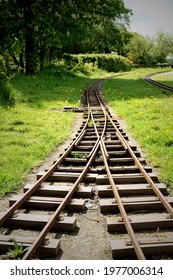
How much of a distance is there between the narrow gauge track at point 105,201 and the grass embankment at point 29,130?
31.5 inches

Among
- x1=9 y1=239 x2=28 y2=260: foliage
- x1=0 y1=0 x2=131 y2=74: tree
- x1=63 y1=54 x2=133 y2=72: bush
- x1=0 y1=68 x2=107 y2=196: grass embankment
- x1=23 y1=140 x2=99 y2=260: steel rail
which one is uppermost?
x1=0 y1=0 x2=131 y2=74: tree

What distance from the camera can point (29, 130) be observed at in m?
11.2

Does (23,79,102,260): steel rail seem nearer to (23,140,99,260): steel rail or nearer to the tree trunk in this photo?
(23,140,99,260): steel rail

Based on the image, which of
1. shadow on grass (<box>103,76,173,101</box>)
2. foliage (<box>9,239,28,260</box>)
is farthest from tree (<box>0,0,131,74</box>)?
foliage (<box>9,239,28,260</box>)

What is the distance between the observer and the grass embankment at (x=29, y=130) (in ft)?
24.8

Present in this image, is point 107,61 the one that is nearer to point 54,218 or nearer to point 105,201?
point 105,201

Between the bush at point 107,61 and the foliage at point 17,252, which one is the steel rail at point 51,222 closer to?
the foliage at point 17,252

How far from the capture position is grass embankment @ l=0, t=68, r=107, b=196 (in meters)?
7.55

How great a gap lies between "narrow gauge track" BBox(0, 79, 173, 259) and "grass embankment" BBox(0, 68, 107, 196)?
801mm

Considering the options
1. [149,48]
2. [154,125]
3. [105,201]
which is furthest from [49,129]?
[149,48]

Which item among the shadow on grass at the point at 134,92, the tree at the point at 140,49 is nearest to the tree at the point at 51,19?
the shadow on grass at the point at 134,92

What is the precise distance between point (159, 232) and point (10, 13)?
2540 centimetres
